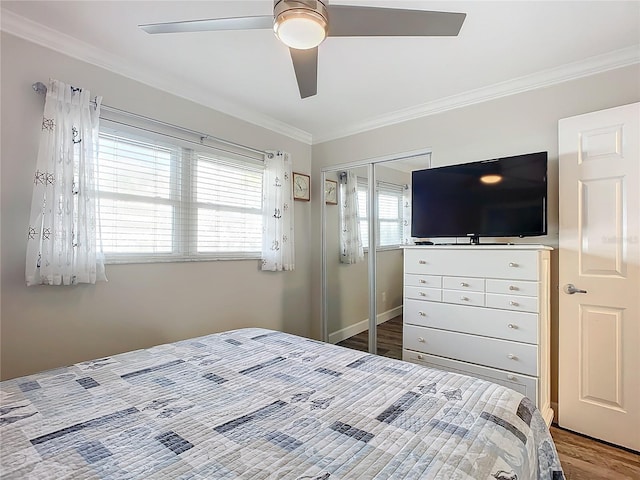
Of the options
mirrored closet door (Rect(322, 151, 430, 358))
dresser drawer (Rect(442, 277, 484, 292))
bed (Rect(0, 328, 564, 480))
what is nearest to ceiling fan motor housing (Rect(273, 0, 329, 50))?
bed (Rect(0, 328, 564, 480))

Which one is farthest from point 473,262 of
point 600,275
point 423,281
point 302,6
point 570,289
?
point 302,6

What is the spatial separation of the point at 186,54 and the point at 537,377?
302 centimetres

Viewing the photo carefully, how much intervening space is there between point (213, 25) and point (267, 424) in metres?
1.55

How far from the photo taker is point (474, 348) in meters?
2.28

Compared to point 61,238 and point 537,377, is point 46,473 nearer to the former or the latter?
point 61,238

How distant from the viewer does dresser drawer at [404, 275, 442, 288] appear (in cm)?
246

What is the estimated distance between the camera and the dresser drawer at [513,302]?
6.77ft

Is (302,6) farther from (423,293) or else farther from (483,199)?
(423,293)

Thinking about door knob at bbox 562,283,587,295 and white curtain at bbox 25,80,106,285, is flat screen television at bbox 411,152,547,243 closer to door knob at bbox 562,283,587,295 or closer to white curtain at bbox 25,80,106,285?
door knob at bbox 562,283,587,295

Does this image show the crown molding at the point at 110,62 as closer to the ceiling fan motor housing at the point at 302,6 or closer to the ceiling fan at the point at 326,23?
the ceiling fan at the point at 326,23

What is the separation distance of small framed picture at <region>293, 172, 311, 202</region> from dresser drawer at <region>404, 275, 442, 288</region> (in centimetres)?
157

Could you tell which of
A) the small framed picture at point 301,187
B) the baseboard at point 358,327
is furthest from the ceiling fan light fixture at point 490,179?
the small framed picture at point 301,187

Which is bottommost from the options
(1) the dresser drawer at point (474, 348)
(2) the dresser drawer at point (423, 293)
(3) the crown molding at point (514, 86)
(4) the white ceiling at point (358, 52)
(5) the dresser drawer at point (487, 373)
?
(5) the dresser drawer at point (487, 373)

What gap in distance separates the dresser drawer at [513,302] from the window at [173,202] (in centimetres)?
203
